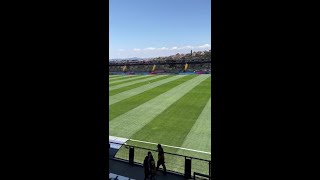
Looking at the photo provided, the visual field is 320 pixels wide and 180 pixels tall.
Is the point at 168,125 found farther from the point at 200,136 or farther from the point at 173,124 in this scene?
the point at 200,136

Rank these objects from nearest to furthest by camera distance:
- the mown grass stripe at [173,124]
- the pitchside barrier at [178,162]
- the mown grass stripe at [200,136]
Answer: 1. the pitchside barrier at [178,162]
2. the mown grass stripe at [200,136]
3. the mown grass stripe at [173,124]

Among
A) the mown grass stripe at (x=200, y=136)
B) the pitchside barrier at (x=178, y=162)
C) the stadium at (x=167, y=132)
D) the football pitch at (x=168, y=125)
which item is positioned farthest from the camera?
the mown grass stripe at (x=200, y=136)

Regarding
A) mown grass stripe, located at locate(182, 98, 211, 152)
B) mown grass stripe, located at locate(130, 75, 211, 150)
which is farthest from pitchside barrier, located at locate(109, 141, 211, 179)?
mown grass stripe, located at locate(130, 75, 211, 150)

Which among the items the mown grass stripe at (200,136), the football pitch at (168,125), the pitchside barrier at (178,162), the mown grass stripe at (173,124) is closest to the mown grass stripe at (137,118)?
the football pitch at (168,125)

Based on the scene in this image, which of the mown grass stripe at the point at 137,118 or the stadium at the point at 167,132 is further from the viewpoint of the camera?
the mown grass stripe at the point at 137,118

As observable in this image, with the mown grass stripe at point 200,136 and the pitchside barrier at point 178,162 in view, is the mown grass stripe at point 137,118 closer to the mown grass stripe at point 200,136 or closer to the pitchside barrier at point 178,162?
the pitchside barrier at point 178,162

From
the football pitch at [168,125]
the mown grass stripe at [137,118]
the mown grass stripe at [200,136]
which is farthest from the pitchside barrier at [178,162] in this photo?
the mown grass stripe at [137,118]

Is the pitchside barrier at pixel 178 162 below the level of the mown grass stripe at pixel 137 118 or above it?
below

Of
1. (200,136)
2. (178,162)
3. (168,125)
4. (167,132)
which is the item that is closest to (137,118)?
(168,125)
